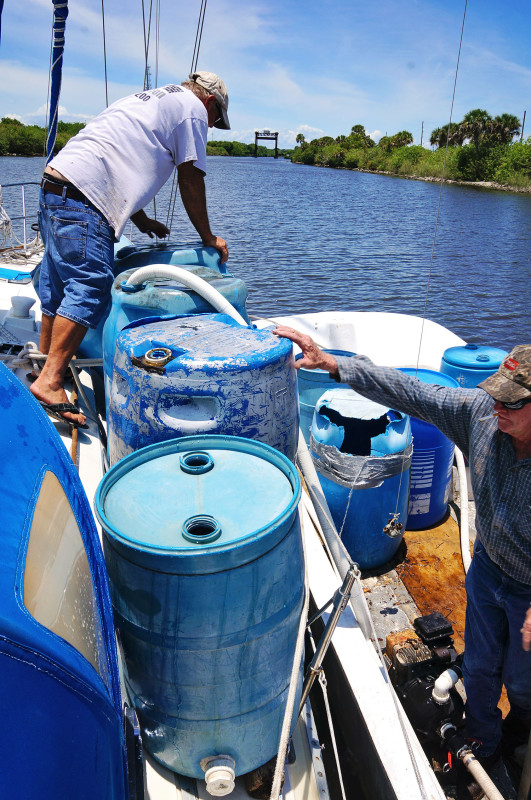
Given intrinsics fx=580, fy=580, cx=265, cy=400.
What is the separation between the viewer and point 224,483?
5.70 ft

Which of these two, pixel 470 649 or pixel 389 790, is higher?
pixel 470 649

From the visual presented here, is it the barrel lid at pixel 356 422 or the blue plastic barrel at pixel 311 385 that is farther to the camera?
the blue plastic barrel at pixel 311 385

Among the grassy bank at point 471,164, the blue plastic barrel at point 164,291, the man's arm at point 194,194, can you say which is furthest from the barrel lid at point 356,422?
the grassy bank at point 471,164

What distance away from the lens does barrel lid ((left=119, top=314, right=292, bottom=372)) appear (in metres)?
1.96

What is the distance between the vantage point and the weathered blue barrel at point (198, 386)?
1.94m

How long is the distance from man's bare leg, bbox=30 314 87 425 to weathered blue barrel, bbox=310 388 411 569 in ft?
4.53

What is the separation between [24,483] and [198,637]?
589mm

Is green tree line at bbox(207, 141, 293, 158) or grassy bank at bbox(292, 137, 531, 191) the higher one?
green tree line at bbox(207, 141, 293, 158)

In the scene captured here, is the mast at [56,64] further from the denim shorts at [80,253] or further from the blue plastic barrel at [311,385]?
the blue plastic barrel at [311,385]

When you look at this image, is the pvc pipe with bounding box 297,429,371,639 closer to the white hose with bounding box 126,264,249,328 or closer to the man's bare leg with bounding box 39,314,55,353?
the white hose with bounding box 126,264,249,328

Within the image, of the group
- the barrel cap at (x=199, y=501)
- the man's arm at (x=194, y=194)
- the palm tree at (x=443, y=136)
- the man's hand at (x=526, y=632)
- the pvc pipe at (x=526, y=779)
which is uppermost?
the palm tree at (x=443, y=136)

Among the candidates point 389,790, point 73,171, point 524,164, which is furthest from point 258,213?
point 524,164

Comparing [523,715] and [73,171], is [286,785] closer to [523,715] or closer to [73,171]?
[523,715]

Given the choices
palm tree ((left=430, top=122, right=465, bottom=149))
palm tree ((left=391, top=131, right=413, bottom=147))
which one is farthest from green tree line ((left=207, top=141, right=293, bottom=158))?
palm tree ((left=430, top=122, right=465, bottom=149))
